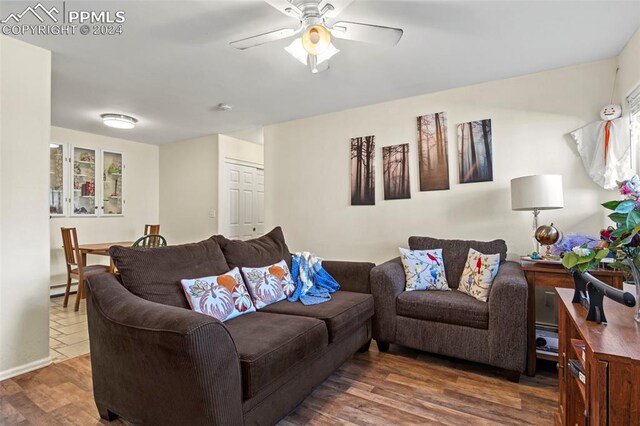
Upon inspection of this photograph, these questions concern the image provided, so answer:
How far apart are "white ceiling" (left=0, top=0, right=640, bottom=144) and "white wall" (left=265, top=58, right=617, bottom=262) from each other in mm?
177

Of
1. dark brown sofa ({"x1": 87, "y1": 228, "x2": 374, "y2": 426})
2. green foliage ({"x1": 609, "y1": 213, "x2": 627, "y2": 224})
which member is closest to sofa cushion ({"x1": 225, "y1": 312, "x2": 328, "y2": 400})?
dark brown sofa ({"x1": 87, "y1": 228, "x2": 374, "y2": 426})

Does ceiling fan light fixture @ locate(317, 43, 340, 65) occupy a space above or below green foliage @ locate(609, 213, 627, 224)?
above

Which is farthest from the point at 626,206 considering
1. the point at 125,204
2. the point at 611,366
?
the point at 125,204

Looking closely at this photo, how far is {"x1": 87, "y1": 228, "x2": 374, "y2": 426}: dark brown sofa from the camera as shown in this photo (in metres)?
1.27

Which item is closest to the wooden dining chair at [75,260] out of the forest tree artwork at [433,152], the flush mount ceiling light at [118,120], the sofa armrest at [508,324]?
the flush mount ceiling light at [118,120]

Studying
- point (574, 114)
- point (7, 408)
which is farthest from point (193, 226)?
point (574, 114)

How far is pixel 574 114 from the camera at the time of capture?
2764mm

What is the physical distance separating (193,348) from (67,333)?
2.70 m

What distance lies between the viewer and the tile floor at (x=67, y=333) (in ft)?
8.65

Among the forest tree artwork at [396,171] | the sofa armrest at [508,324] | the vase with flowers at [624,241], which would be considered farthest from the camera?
the forest tree artwork at [396,171]

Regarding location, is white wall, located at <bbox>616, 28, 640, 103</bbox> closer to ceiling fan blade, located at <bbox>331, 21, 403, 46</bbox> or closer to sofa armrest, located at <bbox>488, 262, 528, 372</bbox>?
sofa armrest, located at <bbox>488, 262, 528, 372</bbox>

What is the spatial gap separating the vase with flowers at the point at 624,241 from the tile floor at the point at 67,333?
336cm

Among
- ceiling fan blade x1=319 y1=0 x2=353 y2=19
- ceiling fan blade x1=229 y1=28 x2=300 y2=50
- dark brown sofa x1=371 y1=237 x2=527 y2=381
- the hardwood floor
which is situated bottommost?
the hardwood floor

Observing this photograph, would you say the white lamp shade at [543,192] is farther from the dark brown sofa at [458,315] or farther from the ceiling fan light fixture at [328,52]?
the ceiling fan light fixture at [328,52]
